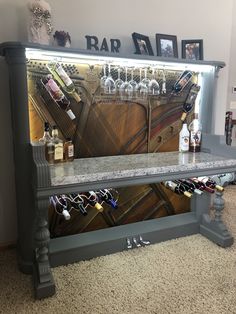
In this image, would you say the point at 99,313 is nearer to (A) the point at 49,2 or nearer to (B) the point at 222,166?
(B) the point at 222,166

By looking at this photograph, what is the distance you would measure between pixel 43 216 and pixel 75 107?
85 cm

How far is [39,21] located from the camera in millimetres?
1774

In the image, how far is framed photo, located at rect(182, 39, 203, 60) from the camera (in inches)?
94.3

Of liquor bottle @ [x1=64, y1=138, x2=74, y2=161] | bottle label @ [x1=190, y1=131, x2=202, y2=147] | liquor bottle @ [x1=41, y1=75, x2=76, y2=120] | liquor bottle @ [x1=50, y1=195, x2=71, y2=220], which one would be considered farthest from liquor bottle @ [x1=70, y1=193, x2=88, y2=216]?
bottle label @ [x1=190, y1=131, x2=202, y2=147]

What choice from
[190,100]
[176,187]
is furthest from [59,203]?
[190,100]

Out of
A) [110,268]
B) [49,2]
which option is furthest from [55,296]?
[49,2]

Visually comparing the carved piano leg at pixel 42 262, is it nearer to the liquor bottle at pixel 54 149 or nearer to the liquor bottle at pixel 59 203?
the liquor bottle at pixel 59 203

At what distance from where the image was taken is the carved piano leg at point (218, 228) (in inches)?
89.2

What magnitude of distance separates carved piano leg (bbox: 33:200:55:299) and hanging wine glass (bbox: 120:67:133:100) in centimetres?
110

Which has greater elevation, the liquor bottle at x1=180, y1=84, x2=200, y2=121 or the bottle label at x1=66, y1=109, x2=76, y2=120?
the liquor bottle at x1=180, y1=84, x2=200, y2=121

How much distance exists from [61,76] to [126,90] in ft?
1.70

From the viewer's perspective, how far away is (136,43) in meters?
2.17

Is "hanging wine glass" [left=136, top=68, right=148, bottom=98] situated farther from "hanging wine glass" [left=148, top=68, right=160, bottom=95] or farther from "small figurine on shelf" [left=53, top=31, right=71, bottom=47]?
"small figurine on shelf" [left=53, top=31, right=71, bottom=47]

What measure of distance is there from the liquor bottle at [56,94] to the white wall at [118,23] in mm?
319
